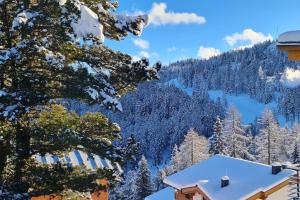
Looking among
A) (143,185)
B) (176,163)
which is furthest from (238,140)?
(176,163)

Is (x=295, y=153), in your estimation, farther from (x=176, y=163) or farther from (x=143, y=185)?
(x=143, y=185)

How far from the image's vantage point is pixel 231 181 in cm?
2788

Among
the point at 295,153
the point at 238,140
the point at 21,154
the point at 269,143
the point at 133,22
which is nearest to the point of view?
the point at 21,154

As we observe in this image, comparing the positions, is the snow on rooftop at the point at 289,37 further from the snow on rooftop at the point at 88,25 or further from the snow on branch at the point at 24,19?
the snow on branch at the point at 24,19

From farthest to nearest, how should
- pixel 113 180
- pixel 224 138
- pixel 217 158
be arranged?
pixel 224 138
pixel 217 158
pixel 113 180

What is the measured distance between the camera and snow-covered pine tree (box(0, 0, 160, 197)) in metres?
9.88

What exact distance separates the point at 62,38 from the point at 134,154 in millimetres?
3224

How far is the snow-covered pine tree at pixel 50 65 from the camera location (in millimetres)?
9883

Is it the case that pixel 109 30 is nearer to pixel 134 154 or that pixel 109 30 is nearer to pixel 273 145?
pixel 134 154

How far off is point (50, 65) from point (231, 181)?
1954 centimetres

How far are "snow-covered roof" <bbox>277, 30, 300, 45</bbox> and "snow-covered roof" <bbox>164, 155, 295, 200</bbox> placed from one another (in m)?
18.3

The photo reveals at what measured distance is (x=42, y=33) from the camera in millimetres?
10484

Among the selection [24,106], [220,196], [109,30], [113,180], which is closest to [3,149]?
[24,106]

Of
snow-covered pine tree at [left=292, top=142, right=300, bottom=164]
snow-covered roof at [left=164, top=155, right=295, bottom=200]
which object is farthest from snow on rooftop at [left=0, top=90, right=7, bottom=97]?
snow-covered pine tree at [left=292, top=142, right=300, bottom=164]
